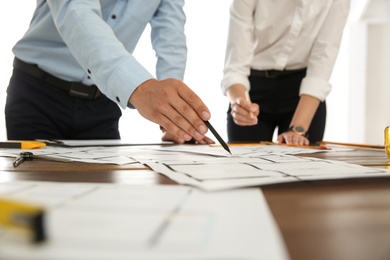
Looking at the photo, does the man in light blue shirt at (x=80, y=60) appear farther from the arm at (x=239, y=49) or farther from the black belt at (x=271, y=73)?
the black belt at (x=271, y=73)

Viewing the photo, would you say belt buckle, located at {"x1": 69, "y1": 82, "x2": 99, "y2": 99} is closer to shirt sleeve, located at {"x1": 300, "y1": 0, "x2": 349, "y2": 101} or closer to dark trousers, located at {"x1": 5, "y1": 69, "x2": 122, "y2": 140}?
dark trousers, located at {"x1": 5, "y1": 69, "x2": 122, "y2": 140}

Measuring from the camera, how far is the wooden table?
0.20 metres

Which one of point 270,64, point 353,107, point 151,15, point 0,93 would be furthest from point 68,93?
point 353,107

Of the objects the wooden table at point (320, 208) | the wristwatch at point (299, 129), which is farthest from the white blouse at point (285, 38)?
the wooden table at point (320, 208)

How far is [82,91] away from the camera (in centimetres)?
112

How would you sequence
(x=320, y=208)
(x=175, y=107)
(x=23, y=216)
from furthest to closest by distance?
1. (x=175, y=107)
2. (x=320, y=208)
3. (x=23, y=216)

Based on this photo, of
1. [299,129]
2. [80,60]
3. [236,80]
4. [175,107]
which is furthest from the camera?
[236,80]

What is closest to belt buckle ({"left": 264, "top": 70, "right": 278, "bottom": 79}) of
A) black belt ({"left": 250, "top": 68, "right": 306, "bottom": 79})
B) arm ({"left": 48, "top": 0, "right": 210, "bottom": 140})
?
black belt ({"left": 250, "top": 68, "right": 306, "bottom": 79})

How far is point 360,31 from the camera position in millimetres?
3398

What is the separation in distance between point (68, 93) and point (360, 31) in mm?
3013

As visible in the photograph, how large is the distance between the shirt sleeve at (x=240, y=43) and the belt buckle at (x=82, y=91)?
0.46m

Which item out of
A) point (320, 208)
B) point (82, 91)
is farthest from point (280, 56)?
point (320, 208)

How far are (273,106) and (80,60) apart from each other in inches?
30.6

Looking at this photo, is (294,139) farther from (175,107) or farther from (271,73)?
(175,107)
